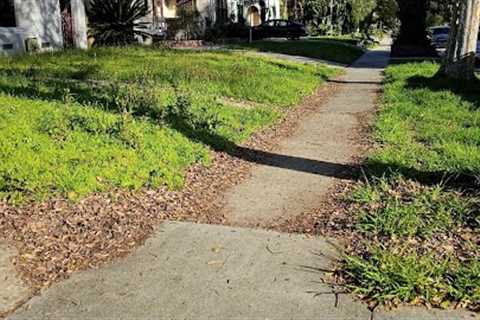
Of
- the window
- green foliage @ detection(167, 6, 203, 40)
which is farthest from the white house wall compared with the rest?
green foliage @ detection(167, 6, 203, 40)

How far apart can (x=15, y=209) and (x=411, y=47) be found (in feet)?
79.4

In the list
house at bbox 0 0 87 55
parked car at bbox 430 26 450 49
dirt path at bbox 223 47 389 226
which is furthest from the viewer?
parked car at bbox 430 26 450 49

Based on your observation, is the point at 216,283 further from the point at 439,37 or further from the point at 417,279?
the point at 439,37

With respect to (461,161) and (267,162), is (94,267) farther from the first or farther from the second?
(461,161)

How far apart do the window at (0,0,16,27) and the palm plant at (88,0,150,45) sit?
12.8 feet

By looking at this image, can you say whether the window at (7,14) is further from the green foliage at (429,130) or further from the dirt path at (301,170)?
the green foliage at (429,130)

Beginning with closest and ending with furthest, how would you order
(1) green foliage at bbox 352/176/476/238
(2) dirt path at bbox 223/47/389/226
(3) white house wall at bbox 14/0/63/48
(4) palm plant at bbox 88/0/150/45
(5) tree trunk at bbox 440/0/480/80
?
(1) green foliage at bbox 352/176/476/238 → (2) dirt path at bbox 223/47/389/226 → (5) tree trunk at bbox 440/0/480/80 → (3) white house wall at bbox 14/0/63/48 → (4) palm plant at bbox 88/0/150/45

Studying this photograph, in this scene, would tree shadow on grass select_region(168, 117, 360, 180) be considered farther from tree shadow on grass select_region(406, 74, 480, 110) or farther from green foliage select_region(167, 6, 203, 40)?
green foliage select_region(167, 6, 203, 40)

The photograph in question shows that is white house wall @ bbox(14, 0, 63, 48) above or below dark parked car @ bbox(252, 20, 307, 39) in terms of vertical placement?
above

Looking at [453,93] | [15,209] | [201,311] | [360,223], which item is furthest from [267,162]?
[453,93]

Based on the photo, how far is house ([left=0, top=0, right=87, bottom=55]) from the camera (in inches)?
665

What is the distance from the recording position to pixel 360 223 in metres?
4.90

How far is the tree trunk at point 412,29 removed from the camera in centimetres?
2652

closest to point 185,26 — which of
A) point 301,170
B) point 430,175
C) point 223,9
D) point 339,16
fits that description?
point 223,9
